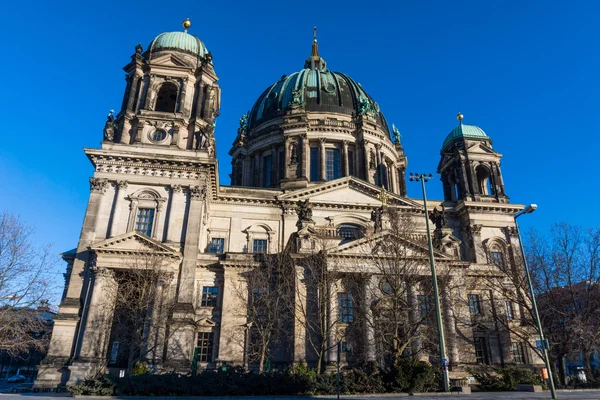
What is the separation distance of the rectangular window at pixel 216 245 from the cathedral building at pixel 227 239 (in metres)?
0.13

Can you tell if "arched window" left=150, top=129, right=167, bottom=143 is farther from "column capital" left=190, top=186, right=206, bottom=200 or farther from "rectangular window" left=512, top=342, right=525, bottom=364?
"rectangular window" left=512, top=342, right=525, bottom=364

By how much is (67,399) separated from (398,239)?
1828 cm

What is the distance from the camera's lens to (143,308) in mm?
26078

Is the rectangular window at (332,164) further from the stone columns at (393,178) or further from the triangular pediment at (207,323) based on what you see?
the triangular pediment at (207,323)

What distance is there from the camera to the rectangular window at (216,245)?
A: 3634cm

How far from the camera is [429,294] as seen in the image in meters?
27.7

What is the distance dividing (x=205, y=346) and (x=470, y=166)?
100 ft

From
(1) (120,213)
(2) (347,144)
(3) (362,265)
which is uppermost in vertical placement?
(2) (347,144)

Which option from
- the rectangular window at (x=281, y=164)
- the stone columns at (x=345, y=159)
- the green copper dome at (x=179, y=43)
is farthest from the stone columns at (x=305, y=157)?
the green copper dome at (x=179, y=43)

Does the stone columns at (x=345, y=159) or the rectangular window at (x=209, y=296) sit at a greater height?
the stone columns at (x=345, y=159)

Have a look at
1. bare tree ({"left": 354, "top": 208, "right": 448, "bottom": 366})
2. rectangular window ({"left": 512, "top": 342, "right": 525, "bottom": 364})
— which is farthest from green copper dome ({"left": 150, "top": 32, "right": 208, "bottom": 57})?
rectangular window ({"left": 512, "top": 342, "right": 525, "bottom": 364})

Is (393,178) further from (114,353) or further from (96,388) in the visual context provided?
(96,388)

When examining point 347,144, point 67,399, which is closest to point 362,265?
point 67,399

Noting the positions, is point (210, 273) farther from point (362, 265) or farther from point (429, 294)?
point (429, 294)
